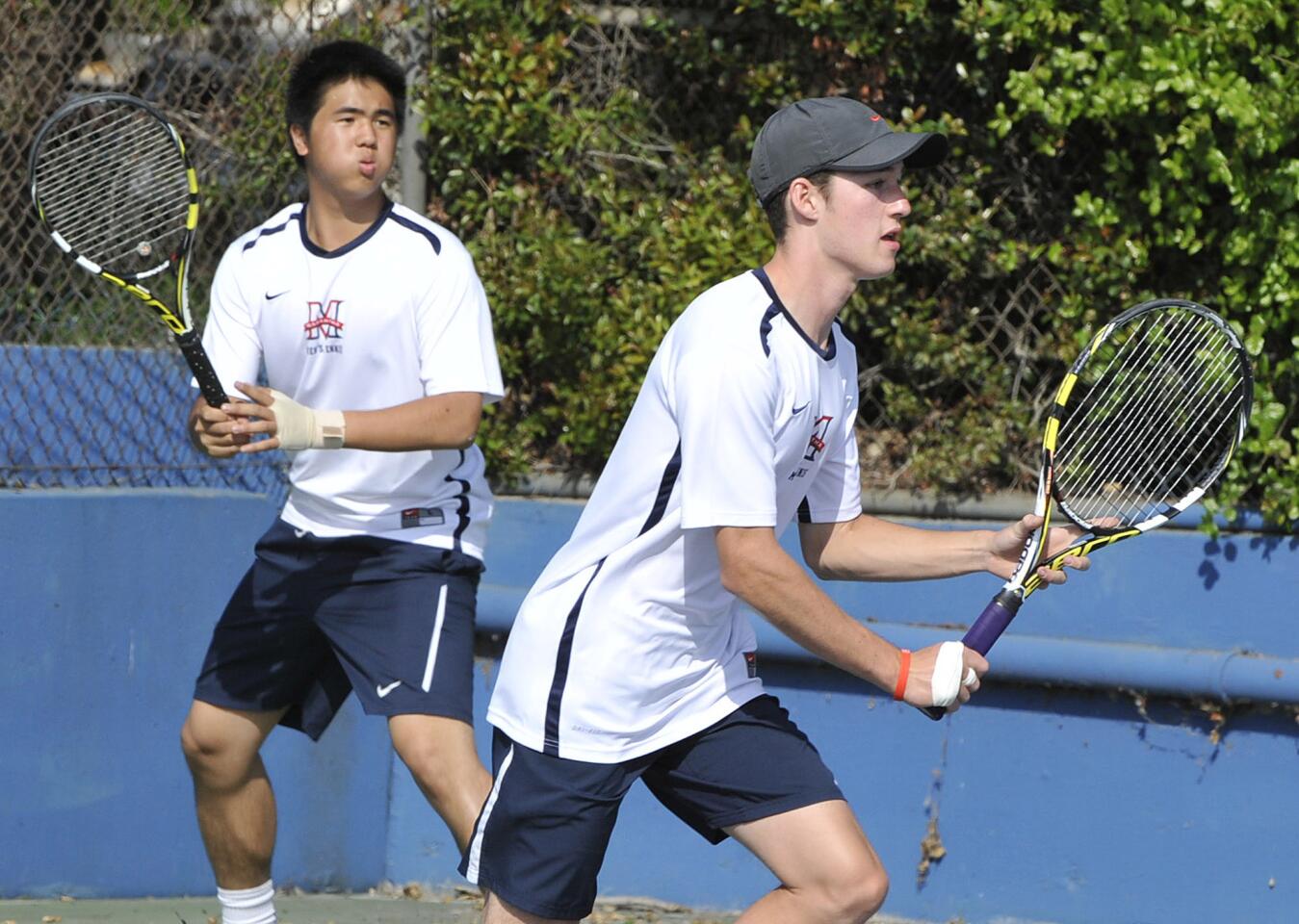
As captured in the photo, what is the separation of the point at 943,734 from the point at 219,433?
243 cm

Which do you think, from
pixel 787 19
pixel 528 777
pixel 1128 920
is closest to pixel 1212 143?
pixel 787 19

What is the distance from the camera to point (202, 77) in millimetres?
5816

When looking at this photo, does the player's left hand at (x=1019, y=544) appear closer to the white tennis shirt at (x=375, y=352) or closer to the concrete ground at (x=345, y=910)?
the white tennis shirt at (x=375, y=352)

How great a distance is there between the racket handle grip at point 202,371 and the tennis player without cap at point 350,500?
25 centimetres

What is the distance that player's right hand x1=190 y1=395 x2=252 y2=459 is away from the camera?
4.00 meters

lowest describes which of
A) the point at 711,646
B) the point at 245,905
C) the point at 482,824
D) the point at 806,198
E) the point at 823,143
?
the point at 245,905

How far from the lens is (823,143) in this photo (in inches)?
134

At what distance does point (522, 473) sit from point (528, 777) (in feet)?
8.56

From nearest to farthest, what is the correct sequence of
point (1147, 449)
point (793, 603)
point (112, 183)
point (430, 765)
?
point (793, 603), point (430, 765), point (1147, 449), point (112, 183)

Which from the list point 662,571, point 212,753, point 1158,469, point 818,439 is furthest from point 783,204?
point 212,753

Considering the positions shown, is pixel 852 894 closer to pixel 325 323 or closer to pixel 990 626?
pixel 990 626

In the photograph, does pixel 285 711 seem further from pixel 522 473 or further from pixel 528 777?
pixel 522 473

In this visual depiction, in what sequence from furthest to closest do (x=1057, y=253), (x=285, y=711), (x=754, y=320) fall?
(x=1057, y=253) → (x=285, y=711) → (x=754, y=320)

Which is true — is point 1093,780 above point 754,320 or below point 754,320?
below
